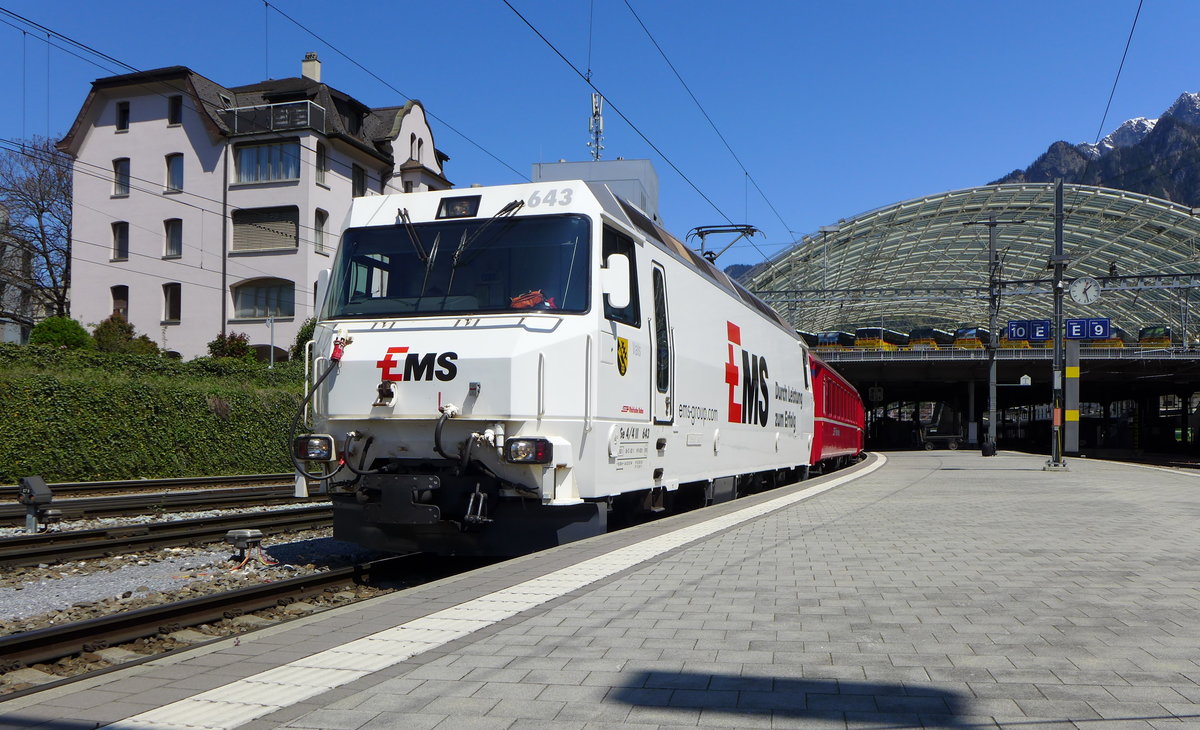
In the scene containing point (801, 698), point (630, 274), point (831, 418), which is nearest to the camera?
point (801, 698)

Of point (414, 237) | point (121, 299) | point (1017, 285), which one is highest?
point (1017, 285)

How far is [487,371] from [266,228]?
33.8m

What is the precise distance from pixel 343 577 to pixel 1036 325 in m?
40.0

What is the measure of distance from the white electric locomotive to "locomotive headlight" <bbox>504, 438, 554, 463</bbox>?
1cm

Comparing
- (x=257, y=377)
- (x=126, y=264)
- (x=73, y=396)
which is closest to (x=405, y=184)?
(x=126, y=264)

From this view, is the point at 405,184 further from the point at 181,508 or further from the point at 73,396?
the point at 181,508

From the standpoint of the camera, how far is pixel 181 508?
15.4 meters

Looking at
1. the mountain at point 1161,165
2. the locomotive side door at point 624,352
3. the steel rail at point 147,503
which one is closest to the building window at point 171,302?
the steel rail at point 147,503

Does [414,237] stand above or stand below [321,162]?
below

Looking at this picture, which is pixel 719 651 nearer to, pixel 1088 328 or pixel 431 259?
pixel 431 259

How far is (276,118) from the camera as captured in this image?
129 feet

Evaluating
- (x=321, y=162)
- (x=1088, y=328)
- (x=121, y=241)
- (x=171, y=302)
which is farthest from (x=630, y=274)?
(x=121, y=241)

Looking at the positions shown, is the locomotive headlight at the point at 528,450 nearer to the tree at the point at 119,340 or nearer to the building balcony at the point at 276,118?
the tree at the point at 119,340

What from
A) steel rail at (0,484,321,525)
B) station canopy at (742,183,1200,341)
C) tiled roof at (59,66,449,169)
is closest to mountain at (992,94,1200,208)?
station canopy at (742,183,1200,341)
